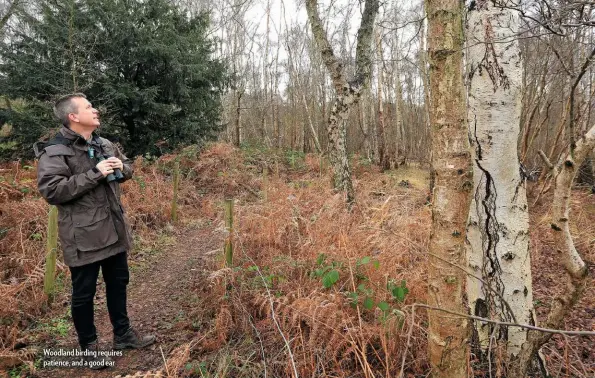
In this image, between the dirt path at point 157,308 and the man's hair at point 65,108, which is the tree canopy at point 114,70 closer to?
the dirt path at point 157,308

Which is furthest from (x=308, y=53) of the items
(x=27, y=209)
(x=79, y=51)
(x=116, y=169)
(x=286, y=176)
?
(x=116, y=169)

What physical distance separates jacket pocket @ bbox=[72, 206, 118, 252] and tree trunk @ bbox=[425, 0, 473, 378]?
2.34 meters

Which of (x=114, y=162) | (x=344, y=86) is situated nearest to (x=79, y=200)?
(x=114, y=162)

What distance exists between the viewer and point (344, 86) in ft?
23.0

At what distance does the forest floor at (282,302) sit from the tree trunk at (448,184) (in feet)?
1.20

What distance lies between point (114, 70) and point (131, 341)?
32.1 ft

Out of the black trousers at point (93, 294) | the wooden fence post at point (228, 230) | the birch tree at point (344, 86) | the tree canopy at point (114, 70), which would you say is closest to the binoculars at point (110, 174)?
the black trousers at point (93, 294)

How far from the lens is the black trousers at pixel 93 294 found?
2.56m

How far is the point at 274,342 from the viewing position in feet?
8.96

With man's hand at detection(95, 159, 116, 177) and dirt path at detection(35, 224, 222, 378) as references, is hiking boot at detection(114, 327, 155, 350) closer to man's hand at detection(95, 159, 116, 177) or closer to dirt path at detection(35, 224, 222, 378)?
dirt path at detection(35, 224, 222, 378)

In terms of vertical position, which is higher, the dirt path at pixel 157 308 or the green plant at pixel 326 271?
the green plant at pixel 326 271

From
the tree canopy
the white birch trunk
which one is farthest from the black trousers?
the tree canopy

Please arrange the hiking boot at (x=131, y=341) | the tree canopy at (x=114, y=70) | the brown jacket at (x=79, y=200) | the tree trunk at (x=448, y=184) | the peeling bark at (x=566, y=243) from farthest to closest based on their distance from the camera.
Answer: the tree canopy at (x=114, y=70) → the hiking boot at (x=131, y=341) → the brown jacket at (x=79, y=200) → the peeling bark at (x=566, y=243) → the tree trunk at (x=448, y=184)

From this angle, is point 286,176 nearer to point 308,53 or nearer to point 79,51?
point 79,51
